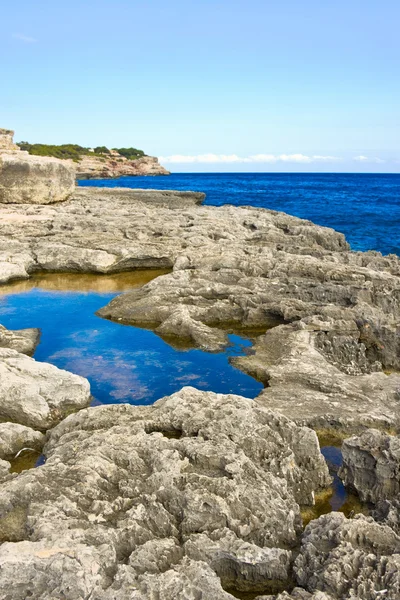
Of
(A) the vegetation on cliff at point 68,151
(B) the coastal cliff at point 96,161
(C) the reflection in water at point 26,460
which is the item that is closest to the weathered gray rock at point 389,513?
(C) the reflection in water at point 26,460

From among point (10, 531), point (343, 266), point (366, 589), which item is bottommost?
point (10, 531)

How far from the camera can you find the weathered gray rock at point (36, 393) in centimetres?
934

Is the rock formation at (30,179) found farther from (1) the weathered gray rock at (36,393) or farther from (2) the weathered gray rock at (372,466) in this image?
(2) the weathered gray rock at (372,466)

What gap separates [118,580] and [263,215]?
2818cm

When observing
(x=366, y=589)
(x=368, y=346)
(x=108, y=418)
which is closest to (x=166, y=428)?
(x=108, y=418)

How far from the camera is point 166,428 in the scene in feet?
27.0

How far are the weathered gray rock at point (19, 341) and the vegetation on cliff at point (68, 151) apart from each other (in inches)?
3438

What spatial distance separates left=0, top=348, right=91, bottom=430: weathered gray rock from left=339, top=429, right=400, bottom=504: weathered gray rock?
16.5 feet

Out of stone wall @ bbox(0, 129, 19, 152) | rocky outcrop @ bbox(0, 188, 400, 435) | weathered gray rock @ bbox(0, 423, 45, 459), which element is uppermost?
stone wall @ bbox(0, 129, 19, 152)

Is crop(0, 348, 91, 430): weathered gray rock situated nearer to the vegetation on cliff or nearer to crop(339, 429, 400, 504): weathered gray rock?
crop(339, 429, 400, 504): weathered gray rock

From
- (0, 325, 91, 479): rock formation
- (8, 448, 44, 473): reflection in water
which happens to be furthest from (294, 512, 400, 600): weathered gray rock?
(0, 325, 91, 479): rock formation

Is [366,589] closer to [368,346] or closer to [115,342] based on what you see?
[368,346]

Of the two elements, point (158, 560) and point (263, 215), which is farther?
point (263, 215)

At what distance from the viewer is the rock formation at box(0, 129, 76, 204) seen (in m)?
31.7
